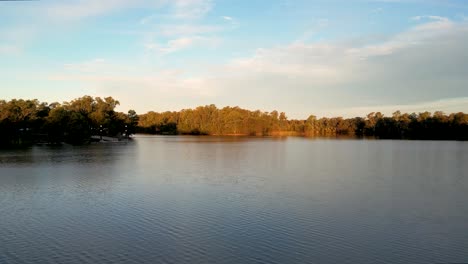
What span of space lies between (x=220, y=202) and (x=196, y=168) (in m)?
12.1

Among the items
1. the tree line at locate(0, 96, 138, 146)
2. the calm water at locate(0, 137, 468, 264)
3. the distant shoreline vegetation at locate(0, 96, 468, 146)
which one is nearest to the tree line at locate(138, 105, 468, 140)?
the distant shoreline vegetation at locate(0, 96, 468, 146)

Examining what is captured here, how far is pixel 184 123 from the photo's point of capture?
468 feet

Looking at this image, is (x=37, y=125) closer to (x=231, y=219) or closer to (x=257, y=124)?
(x=231, y=219)

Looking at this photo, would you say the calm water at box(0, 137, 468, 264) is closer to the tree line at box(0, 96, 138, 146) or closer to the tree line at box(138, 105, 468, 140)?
the tree line at box(0, 96, 138, 146)

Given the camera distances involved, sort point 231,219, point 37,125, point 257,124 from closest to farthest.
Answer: point 231,219 → point 37,125 → point 257,124

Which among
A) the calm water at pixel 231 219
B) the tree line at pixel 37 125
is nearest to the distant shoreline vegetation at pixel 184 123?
the tree line at pixel 37 125

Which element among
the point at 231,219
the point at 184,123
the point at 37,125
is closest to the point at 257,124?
the point at 184,123

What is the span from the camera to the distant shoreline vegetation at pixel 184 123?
61875 mm

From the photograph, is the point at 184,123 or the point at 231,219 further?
the point at 184,123

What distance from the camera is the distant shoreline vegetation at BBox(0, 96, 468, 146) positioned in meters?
61.9

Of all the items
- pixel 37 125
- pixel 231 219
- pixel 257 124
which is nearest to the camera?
pixel 231 219

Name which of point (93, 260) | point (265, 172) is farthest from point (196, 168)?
point (93, 260)

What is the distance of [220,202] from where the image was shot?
591 inches

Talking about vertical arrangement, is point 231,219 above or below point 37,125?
below
